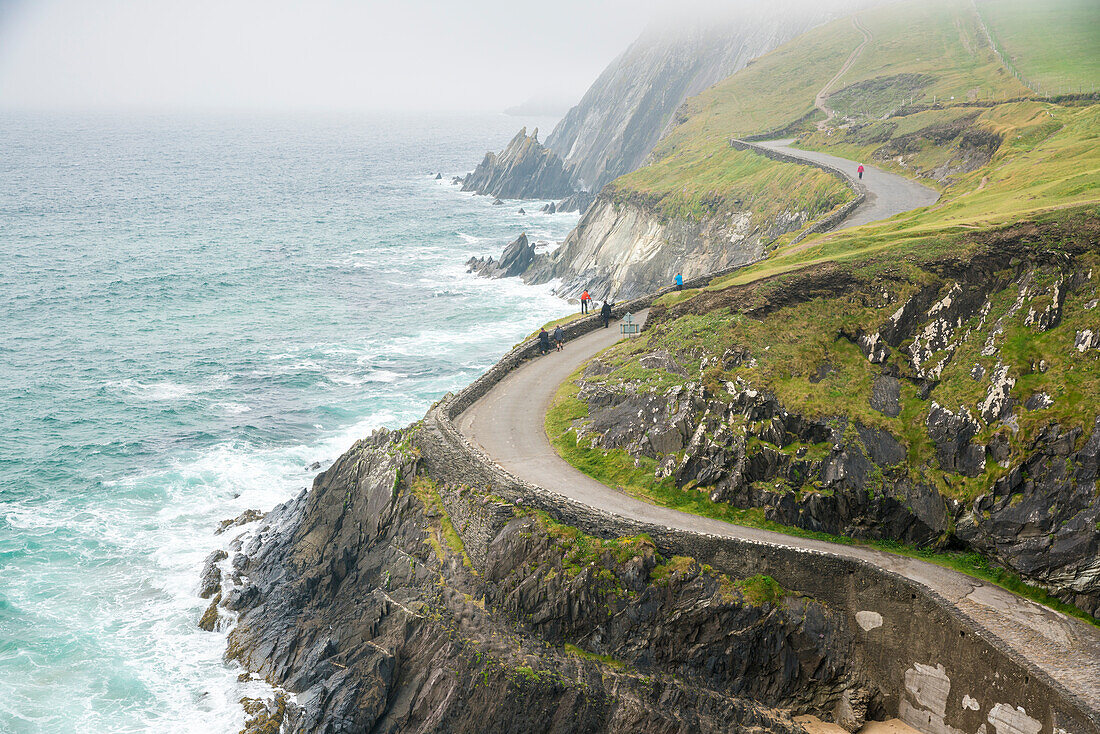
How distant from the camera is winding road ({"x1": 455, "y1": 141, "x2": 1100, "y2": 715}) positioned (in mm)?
20312

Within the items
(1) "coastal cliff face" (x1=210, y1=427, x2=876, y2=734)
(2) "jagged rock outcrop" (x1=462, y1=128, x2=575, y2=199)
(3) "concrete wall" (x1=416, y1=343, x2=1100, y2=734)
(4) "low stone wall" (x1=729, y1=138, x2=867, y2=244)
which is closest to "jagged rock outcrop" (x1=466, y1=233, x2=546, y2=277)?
(4) "low stone wall" (x1=729, y1=138, x2=867, y2=244)

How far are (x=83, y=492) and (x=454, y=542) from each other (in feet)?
84.9

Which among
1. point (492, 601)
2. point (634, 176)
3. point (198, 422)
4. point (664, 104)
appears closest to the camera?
point (492, 601)

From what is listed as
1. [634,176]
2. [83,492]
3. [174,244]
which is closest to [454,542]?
[83,492]

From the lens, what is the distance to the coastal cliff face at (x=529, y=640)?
23422mm

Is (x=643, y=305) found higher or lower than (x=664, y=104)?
lower

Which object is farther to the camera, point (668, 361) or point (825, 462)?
point (668, 361)

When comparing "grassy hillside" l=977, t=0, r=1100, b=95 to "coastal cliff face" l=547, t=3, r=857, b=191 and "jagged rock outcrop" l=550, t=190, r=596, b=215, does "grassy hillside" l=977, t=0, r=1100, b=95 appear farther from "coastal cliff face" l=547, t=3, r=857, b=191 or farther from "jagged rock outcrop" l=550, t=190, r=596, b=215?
"jagged rock outcrop" l=550, t=190, r=596, b=215

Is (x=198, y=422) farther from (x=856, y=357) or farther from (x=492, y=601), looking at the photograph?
(x=856, y=357)

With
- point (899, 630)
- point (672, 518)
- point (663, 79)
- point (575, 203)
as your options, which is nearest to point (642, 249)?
point (672, 518)

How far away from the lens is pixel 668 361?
1245 inches

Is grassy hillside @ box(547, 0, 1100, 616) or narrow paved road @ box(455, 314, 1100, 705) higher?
grassy hillside @ box(547, 0, 1100, 616)

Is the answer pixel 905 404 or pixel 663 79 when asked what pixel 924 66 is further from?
pixel 905 404

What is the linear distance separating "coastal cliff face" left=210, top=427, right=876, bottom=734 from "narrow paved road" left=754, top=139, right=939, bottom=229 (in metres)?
29.9
